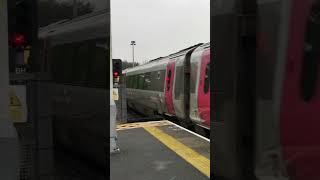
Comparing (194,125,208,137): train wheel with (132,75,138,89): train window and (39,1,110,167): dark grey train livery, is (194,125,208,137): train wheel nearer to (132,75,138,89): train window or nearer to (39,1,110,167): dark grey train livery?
(132,75,138,89): train window

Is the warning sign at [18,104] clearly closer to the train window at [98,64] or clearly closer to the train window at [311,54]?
the train window at [98,64]

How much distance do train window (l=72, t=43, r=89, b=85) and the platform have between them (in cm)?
424

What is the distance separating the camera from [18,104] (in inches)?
76.7

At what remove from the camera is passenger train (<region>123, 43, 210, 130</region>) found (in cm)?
1156

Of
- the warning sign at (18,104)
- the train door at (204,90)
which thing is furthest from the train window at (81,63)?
the train door at (204,90)

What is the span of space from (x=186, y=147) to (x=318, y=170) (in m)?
7.45

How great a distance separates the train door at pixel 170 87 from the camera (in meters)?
15.5

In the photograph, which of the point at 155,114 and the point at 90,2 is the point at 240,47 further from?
the point at 155,114

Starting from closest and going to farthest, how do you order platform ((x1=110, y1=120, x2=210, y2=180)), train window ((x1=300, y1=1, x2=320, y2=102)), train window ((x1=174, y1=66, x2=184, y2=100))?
train window ((x1=300, y1=1, x2=320, y2=102))
platform ((x1=110, y1=120, x2=210, y2=180))
train window ((x1=174, y1=66, x2=184, y2=100))

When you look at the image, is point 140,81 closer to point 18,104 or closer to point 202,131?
point 202,131

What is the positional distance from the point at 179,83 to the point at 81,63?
494 inches

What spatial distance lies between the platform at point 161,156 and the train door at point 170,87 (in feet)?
14.4

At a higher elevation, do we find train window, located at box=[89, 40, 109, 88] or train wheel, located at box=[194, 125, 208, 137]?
train window, located at box=[89, 40, 109, 88]

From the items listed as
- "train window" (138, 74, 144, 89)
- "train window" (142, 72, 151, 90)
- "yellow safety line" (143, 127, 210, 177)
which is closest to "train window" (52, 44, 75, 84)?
"yellow safety line" (143, 127, 210, 177)
